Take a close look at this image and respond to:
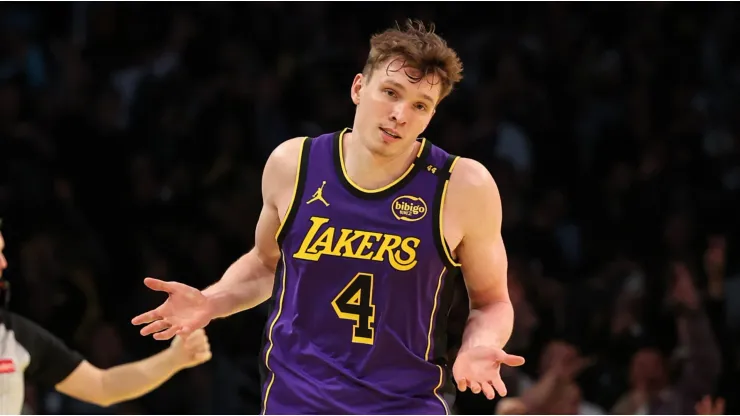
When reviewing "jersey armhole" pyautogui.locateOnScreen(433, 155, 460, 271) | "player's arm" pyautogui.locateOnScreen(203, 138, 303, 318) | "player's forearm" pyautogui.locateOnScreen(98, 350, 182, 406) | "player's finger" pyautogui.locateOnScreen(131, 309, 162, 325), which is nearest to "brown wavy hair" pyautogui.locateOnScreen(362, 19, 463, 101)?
"jersey armhole" pyautogui.locateOnScreen(433, 155, 460, 271)

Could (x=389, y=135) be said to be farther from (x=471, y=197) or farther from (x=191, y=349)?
(x=191, y=349)

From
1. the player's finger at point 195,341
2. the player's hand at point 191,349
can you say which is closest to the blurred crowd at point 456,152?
the player's hand at point 191,349

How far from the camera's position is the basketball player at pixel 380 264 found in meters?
3.85

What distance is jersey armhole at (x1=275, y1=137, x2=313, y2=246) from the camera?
4016 millimetres

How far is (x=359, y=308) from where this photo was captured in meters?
3.86

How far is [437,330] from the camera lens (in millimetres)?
Answer: 3992

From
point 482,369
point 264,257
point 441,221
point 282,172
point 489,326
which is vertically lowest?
point 482,369

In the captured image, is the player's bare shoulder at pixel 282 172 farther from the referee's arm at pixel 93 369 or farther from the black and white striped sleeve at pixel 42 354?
the black and white striped sleeve at pixel 42 354

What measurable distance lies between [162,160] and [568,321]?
3.01 m

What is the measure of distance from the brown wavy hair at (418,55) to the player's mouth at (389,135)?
0.19 metres

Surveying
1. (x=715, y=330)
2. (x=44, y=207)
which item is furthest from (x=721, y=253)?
(x=44, y=207)

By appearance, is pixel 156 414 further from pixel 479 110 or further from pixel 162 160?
pixel 479 110

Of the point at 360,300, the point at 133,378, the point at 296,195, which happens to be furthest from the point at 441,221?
the point at 133,378

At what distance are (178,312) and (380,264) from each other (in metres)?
0.71
